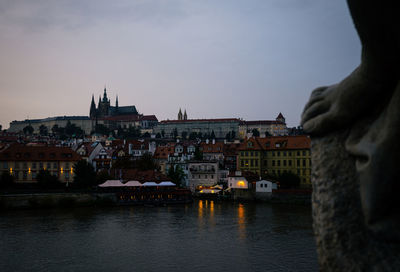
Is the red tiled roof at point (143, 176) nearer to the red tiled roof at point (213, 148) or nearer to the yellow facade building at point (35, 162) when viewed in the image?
the yellow facade building at point (35, 162)

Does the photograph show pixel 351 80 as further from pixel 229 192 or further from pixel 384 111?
pixel 229 192

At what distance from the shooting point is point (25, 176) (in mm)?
49969

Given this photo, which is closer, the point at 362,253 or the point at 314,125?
the point at 362,253

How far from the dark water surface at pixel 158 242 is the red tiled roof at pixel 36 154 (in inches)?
748

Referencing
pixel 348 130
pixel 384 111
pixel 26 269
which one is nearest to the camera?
pixel 384 111

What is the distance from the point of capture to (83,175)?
46812 mm

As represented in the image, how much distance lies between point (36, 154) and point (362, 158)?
5404 cm

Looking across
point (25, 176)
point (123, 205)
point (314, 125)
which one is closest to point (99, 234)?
point (123, 205)

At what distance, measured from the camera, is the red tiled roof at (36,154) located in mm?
50188

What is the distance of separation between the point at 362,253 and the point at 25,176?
175ft

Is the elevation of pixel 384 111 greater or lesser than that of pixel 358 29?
lesser

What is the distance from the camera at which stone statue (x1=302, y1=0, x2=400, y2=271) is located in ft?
6.96

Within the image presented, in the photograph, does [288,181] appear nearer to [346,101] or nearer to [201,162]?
[201,162]

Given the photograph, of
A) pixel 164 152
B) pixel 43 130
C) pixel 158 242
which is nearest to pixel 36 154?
pixel 164 152
